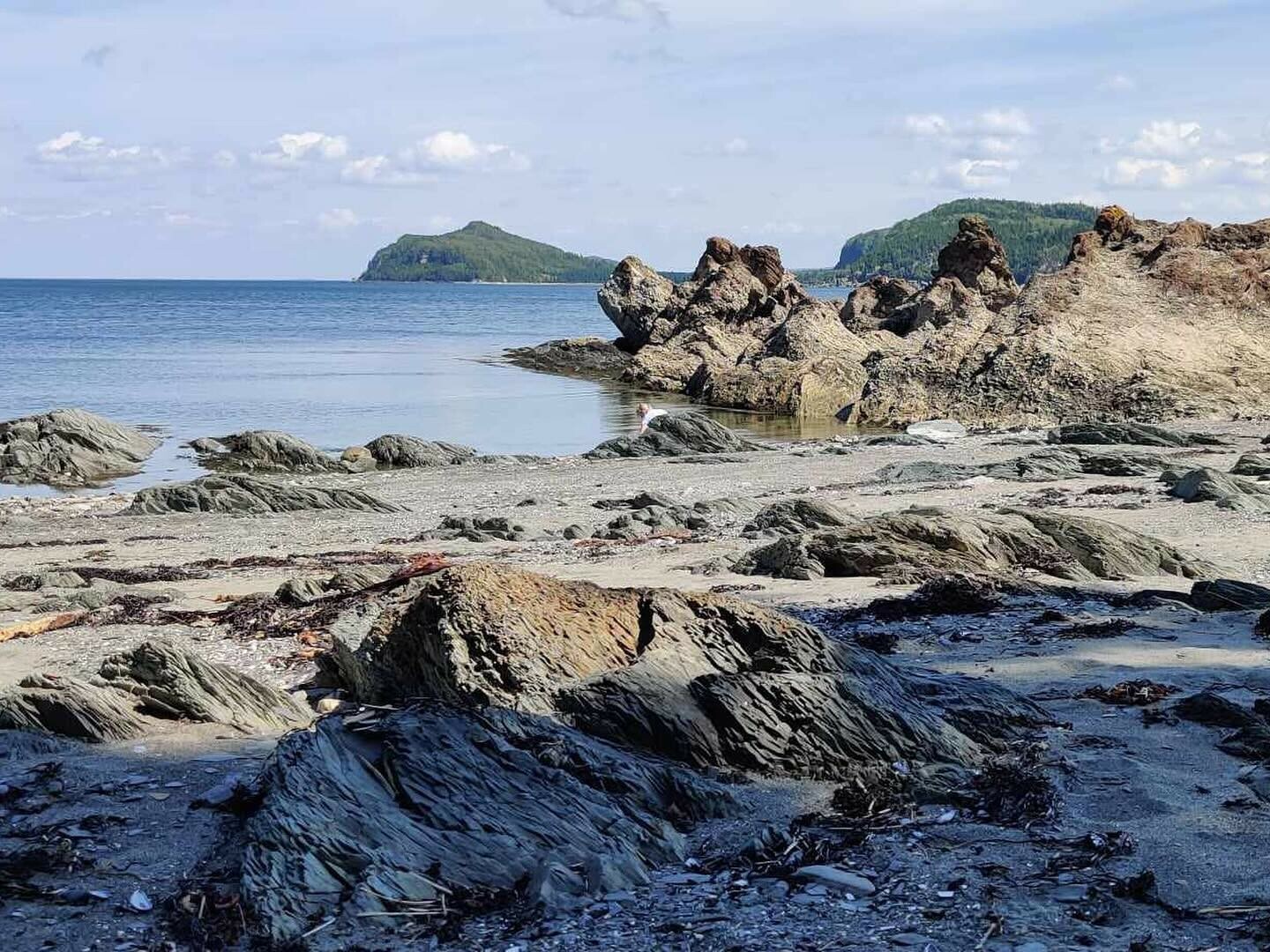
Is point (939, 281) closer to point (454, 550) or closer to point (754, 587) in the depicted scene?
point (454, 550)

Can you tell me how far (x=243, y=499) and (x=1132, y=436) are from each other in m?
15.4

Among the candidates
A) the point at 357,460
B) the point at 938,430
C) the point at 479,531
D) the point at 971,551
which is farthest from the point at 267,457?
the point at 971,551

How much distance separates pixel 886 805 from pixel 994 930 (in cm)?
104

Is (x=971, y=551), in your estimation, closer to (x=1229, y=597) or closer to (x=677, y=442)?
(x=1229, y=597)

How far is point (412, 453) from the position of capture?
2481 centimetres

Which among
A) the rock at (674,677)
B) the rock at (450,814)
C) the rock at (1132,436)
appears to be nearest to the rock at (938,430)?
the rock at (1132,436)

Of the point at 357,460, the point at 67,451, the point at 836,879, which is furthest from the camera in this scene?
the point at 357,460

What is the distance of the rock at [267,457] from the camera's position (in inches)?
953

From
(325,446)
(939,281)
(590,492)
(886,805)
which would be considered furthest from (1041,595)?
(939,281)

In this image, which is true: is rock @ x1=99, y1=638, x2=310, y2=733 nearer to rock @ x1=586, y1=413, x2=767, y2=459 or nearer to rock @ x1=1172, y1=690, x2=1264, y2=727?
rock @ x1=1172, y1=690, x2=1264, y2=727

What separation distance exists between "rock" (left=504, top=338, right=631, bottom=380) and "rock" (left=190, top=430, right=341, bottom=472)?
70.0 feet

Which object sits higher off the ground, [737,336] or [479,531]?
[737,336]

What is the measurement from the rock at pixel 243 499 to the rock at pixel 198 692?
1124 centimetres

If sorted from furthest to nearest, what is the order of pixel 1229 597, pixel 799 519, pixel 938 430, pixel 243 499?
pixel 938 430
pixel 243 499
pixel 799 519
pixel 1229 597
